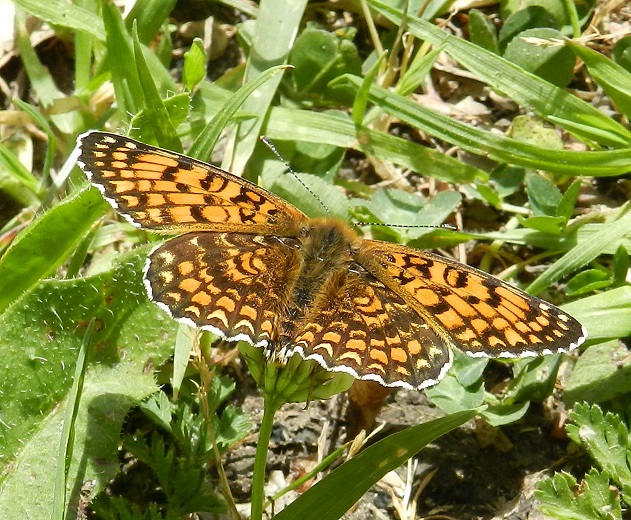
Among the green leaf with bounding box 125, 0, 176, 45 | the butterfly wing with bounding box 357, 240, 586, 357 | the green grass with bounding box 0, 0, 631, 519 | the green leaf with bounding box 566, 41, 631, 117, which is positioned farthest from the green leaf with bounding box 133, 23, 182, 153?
the green leaf with bounding box 566, 41, 631, 117

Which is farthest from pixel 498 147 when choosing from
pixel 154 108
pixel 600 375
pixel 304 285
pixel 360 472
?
pixel 360 472

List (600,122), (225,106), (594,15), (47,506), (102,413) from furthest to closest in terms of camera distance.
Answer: (594,15) → (600,122) → (225,106) → (102,413) → (47,506)

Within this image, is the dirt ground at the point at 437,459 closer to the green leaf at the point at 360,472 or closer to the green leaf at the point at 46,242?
the green leaf at the point at 360,472

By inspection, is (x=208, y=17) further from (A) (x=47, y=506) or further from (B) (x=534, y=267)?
(A) (x=47, y=506)

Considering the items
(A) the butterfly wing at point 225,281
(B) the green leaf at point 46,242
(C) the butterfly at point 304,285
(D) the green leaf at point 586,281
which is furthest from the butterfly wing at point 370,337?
(D) the green leaf at point 586,281

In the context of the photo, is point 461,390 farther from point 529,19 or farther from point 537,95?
point 529,19

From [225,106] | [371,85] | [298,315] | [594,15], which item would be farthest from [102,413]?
[594,15]

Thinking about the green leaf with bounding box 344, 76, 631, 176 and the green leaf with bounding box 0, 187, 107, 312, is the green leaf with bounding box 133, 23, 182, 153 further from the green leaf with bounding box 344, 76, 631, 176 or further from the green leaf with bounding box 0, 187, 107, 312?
the green leaf with bounding box 344, 76, 631, 176
